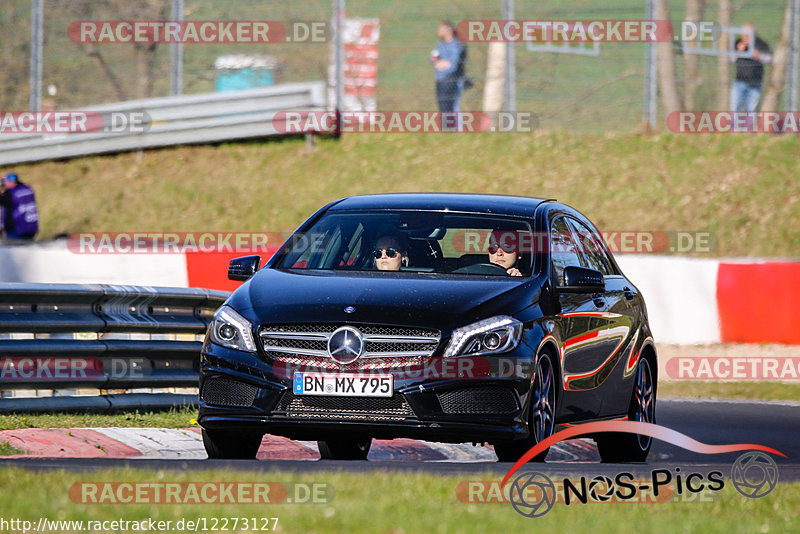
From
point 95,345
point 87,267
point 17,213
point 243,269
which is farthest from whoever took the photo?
point 17,213

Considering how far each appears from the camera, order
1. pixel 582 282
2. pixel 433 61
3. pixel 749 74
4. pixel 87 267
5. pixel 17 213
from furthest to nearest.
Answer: pixel 17 213
pixel 433 61
pixel 749 74
pixel 87 267
pixel 582 282

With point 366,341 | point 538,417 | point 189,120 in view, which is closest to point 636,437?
point 538,417

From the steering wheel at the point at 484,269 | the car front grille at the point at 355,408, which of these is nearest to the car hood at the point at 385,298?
the steering wheel at the point at 484,269

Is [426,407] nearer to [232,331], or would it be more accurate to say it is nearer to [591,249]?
[232,331]

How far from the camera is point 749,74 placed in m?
23.5

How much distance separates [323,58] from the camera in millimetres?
26469

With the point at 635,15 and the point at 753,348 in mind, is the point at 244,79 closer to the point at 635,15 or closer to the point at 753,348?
the point at 635,15

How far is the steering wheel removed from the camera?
8.66m

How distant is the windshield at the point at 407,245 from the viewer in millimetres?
8797

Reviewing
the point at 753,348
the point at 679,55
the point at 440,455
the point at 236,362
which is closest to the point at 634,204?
the point at 679,55

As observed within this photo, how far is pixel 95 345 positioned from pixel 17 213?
15.1 meters

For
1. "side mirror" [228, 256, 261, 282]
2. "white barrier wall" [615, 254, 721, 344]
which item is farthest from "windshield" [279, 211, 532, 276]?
"white barrier wall" [615, 254, 721, 344]

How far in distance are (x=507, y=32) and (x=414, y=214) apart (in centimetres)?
1558

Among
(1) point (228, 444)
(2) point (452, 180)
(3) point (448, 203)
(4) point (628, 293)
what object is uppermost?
(2) point (452, 180)
